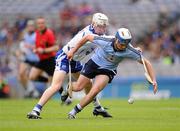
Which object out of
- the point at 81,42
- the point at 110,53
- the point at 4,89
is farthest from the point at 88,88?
the point at 4,89

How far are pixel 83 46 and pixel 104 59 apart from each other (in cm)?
104

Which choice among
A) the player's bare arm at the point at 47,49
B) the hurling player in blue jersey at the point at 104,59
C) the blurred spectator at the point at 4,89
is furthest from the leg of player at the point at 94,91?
the blurred spectator at the point at 4,89

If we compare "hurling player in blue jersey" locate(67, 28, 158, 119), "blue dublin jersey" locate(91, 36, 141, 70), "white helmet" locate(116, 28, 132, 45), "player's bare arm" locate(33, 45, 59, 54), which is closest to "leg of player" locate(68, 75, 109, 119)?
"hurling player in blue jersey" locate(67, 28, 158, 119)

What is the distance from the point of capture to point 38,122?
13406 mm

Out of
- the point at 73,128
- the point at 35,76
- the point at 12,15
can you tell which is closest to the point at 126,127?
the point at 73,128

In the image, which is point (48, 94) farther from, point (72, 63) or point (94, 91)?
point (72, 63)

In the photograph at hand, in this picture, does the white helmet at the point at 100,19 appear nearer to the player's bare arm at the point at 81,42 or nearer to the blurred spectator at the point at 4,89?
the player's bare arm at the point at 81,42

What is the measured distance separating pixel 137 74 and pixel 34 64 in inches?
326

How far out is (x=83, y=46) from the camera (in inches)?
607

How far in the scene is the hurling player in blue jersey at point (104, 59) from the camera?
14.0 metres

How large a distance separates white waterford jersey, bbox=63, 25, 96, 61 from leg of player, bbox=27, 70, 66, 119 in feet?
2.09

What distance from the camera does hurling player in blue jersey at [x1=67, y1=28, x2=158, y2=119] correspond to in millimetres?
14039

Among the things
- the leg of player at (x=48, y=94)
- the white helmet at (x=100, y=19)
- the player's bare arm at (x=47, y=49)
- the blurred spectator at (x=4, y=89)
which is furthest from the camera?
the blurred spectator at (x=4, y=89)

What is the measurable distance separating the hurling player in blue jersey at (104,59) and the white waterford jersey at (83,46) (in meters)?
0.57
